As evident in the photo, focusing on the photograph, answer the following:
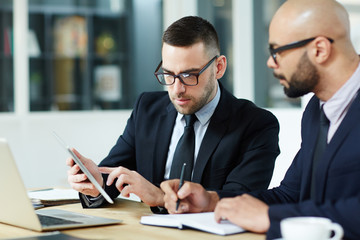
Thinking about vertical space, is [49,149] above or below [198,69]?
below

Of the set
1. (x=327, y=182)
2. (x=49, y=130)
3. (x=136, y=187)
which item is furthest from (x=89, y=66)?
(x=327, y=182)

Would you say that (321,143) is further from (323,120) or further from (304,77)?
(304,77)

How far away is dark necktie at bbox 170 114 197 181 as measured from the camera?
219 centimetres

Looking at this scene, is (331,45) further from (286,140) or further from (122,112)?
(122,112)

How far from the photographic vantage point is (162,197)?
193 centimetres

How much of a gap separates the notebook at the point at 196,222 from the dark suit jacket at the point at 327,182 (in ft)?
0.43

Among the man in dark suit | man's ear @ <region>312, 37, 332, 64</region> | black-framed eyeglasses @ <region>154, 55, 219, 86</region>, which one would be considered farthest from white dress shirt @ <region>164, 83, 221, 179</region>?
man's ear @ <region>312, 37, 332, 64</region>

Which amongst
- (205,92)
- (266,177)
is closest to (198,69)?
(205,92)

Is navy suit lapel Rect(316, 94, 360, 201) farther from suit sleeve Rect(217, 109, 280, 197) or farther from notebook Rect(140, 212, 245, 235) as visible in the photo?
suit sleeve Rect(217, 109, 280, 197)

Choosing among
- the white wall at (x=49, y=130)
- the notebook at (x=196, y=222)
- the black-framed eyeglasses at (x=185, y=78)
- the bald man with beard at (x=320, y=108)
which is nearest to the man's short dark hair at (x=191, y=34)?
the black-framed eyeglasses at (x=185, y=78)

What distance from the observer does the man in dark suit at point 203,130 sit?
6.99ft

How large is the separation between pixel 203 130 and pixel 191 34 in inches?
15.5

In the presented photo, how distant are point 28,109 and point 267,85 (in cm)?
228

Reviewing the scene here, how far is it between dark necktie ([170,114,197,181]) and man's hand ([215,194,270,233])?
0.59m
